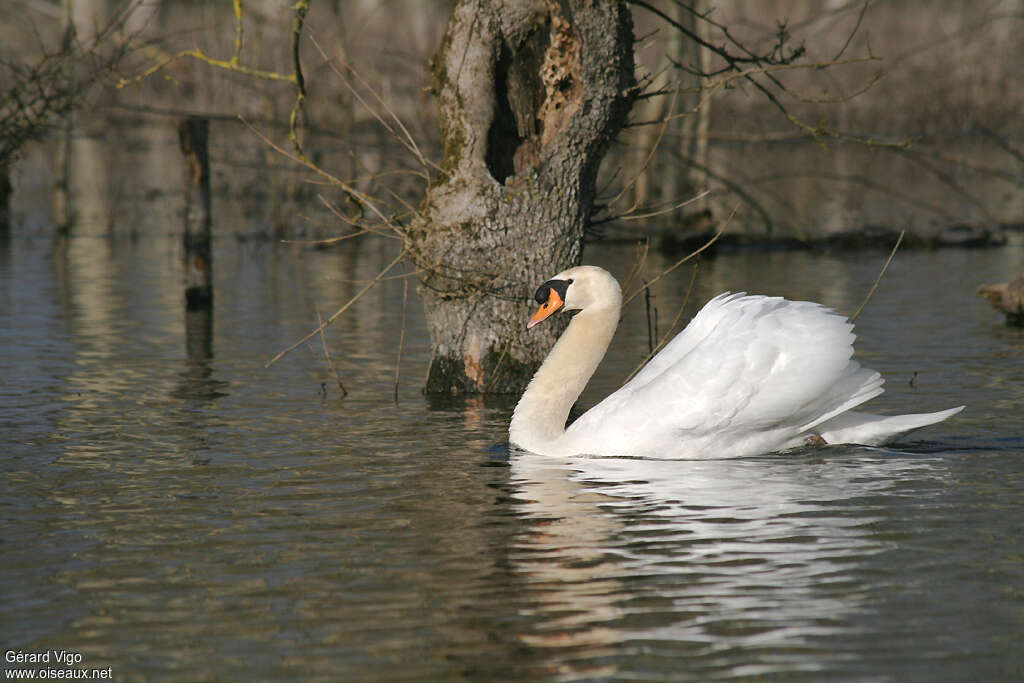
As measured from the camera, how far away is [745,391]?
8.47 meters

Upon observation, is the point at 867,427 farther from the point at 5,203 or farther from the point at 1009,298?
the point at 5,203

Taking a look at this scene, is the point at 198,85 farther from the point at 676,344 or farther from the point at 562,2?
the point at 676,344

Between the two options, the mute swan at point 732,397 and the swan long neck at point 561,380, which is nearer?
the mute swan at point 732,397

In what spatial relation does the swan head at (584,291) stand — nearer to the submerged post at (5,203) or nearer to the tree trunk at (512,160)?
the tree trunk at (512,160)

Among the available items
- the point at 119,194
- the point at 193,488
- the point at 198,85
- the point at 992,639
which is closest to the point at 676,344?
the point at 193,488

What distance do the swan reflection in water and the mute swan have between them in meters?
0.12

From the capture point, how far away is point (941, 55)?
32.8 meters

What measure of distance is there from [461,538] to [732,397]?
2213 mm

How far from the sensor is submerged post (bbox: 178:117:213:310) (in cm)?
1573

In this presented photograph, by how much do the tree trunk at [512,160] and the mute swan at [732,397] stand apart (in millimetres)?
1891

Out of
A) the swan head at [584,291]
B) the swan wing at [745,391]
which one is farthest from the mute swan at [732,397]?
the swan head at [584,291]

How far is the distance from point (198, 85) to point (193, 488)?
80.8 ft

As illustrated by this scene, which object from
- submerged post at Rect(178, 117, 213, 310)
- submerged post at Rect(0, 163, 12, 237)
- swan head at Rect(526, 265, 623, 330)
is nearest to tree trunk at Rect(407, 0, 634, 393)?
swan head at Rect(526, 265, 623, 330)

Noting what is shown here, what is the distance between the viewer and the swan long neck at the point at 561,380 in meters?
8.95
